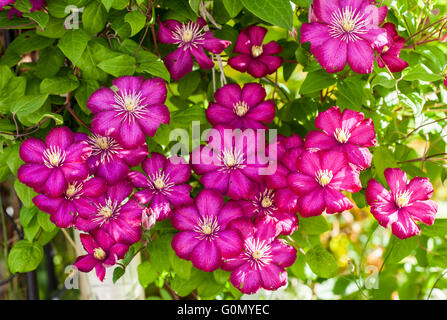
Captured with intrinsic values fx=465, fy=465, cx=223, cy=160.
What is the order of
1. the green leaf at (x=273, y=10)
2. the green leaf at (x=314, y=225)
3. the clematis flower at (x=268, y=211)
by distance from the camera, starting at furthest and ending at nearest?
the green leaf at (x=314, y=225) → the clematis flower at (x=268, y=211) → the green leaf at (x=273, y=10)

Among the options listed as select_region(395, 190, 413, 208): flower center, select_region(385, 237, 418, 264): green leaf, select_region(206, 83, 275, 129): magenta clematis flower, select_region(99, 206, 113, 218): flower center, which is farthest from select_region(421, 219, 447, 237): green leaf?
select_region(99, 206, 113, 218): flower center

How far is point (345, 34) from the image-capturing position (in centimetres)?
73

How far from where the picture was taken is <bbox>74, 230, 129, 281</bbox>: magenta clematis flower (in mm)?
762

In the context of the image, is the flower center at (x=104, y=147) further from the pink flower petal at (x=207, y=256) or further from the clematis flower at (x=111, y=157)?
the pink flower petal at (x=207, y=256)

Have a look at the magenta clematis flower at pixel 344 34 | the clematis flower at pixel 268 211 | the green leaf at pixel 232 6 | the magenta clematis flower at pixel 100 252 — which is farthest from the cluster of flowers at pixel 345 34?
the magenta clematis flower at pixel 100 252

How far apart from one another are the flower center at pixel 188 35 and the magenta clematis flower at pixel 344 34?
0.65 ft

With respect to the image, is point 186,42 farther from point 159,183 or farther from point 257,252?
point 257,252

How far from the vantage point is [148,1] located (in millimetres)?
776

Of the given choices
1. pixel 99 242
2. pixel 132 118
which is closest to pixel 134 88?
pixel 132 118

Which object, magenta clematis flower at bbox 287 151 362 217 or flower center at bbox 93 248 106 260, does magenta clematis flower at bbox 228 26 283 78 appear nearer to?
magenta clematis flower at bbox 287 151 362 217

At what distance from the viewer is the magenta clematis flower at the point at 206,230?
Answer: 756mm

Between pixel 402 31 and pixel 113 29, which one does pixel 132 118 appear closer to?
pixel 113 29
